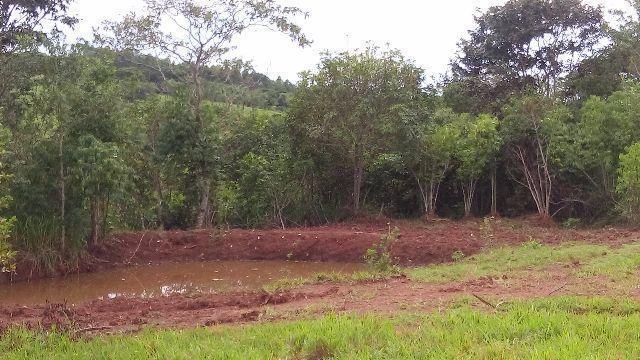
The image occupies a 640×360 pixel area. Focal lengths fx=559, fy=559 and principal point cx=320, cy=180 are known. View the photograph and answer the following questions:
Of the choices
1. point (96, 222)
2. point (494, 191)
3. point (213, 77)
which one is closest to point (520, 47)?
point (494, 191)

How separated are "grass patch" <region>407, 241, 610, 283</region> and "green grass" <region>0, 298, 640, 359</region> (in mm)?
3587

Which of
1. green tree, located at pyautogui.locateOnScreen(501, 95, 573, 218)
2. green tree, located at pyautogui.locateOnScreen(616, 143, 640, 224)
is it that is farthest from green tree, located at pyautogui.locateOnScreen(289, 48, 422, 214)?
green tree, located at pyautogui.locateOnScreen(616, 143, 640, 224)

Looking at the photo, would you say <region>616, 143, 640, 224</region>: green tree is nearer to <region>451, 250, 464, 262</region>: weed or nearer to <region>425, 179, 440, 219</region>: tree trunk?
<region>451, 250, 464, 262</region>: weed

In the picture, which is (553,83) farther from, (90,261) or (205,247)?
(90,261)

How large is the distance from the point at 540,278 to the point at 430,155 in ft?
36.9

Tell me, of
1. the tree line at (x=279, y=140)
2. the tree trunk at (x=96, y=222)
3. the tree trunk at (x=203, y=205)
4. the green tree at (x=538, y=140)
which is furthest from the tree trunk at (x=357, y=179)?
the tree trunk at (x=96, y=222)

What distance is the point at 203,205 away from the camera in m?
19.0

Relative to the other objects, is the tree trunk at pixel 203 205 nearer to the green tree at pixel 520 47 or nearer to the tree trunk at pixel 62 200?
the tree trunk at pixel 62 200

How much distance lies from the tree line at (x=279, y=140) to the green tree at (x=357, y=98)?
0.05 meters

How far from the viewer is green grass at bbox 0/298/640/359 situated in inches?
189

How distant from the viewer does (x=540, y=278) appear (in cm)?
876

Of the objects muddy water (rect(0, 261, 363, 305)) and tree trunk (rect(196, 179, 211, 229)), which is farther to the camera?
tree trunk (rect(196, 179, 211, 229))

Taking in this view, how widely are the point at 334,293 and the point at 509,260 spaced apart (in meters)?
4.81

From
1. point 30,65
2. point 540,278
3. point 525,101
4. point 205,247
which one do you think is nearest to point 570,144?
point 525,101
